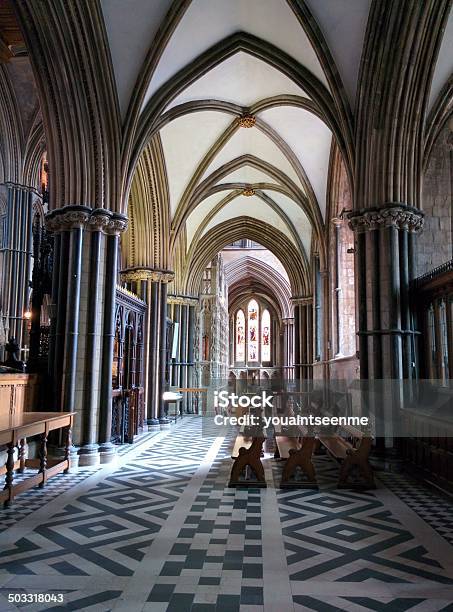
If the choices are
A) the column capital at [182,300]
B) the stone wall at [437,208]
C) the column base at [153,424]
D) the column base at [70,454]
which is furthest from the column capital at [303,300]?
the column base at [70,454]

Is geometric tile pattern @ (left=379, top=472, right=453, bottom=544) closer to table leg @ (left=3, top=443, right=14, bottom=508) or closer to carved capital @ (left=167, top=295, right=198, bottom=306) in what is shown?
table leg @ (left=3, top=443, right=14, bottom=508)

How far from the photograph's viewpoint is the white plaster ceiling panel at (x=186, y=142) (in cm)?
1370

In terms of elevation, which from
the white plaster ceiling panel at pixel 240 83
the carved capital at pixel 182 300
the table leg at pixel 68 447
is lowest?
the table leg at pixel 68 447

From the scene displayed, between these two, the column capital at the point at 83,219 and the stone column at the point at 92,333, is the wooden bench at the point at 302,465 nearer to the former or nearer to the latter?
the stone column at the point at 92,333

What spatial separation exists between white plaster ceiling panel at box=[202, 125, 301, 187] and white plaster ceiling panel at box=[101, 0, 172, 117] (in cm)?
543

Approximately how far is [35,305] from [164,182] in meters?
6.86

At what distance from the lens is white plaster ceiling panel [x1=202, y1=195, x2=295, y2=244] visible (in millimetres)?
20188

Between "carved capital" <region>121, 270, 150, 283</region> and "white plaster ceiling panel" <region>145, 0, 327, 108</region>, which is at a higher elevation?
"white plaster ceiling panel" <region>145, 0, 327, 108</region>

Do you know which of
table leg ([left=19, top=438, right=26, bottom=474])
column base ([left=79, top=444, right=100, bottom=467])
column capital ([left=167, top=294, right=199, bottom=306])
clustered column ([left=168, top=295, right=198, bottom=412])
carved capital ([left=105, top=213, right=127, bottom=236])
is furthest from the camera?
column capital ([left=167, top=294, right=199, bottom=306])

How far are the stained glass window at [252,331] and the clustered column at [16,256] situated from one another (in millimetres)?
29936

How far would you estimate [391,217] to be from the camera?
29.2 ft

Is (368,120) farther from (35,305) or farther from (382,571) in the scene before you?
(382,571)

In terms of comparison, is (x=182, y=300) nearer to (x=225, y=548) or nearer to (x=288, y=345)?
(x=225, y=548)

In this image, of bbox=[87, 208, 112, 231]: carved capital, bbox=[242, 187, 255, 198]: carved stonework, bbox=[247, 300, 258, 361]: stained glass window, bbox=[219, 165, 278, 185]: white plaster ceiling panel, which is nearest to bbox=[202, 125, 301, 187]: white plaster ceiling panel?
bbox=[219, 165, 278, 185]: white plaster ceiling panel
